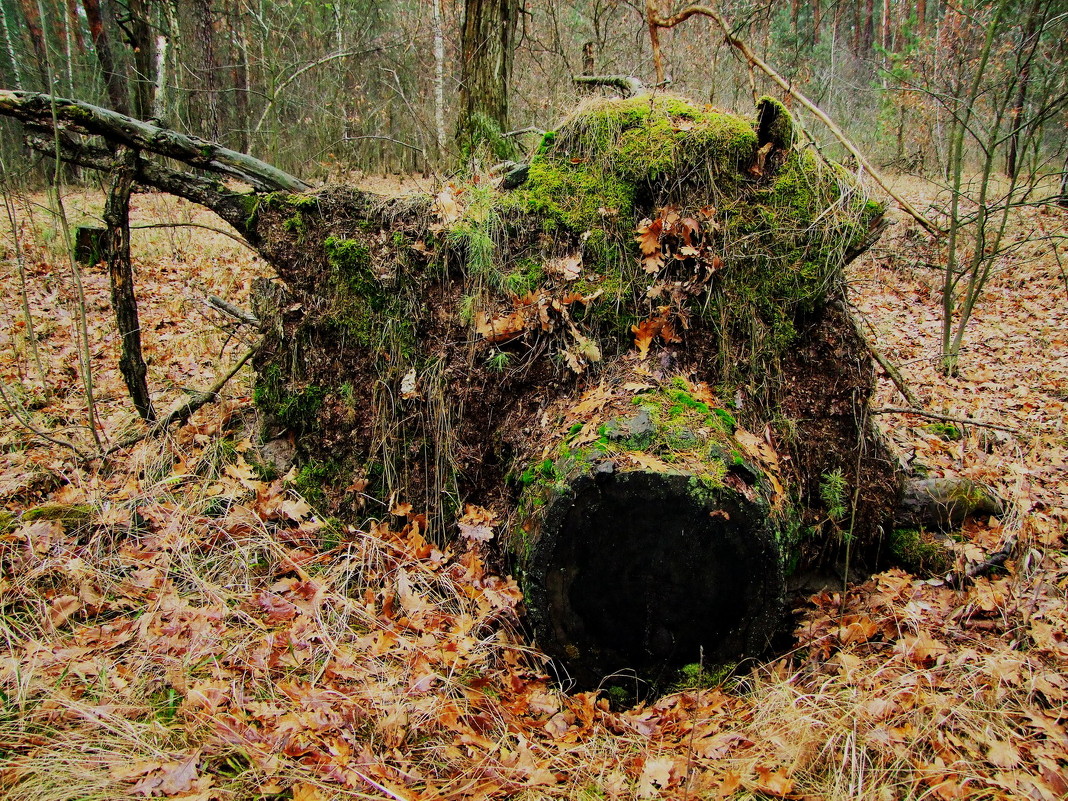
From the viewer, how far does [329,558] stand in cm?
353

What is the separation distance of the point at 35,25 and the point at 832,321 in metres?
22.8

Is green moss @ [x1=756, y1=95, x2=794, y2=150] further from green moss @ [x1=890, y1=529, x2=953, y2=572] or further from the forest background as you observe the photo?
green moss @ [x1=890, y1=529, x2=953, y2=572]

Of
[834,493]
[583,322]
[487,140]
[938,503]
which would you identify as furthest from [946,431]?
[487,140]

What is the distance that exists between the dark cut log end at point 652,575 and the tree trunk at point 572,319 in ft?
0.93

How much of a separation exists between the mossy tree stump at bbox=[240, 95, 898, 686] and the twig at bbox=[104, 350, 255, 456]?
0.88m

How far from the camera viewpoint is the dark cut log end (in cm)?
268

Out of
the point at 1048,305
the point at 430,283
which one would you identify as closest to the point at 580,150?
the point at 430,283

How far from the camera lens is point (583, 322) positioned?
3.54 metres

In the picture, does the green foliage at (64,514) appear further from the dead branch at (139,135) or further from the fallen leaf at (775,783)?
the fallen leaf at (775,783)

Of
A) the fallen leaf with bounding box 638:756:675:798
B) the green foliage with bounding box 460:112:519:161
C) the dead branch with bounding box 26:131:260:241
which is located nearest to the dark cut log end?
the fallen leaf with bounding box 638:756:675:798

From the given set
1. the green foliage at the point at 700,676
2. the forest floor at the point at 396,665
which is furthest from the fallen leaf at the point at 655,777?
Answer: the green foliage at the point at 700,676

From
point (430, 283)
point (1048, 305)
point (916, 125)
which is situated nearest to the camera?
point (430, 283)

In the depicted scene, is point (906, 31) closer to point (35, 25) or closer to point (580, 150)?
point (580, 150)

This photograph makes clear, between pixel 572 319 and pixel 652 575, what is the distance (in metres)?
1.52
